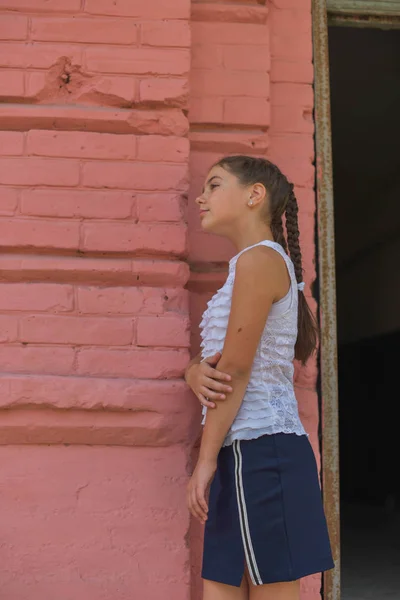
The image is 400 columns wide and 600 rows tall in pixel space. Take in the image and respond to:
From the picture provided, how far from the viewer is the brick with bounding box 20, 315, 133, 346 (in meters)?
2.35

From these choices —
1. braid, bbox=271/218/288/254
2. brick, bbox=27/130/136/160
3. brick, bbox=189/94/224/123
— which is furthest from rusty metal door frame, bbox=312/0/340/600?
brick, bbox=27/130/136/160

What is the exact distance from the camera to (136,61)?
2.54m

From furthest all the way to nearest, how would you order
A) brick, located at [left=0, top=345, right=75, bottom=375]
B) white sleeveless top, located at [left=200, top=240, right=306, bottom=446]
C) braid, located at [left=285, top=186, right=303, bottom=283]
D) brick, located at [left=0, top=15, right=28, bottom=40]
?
1. brick, located at [left=0, top=15, right=28, bottom=40]
2. brick, located at [left=0, top=345, right=75, bottom=375]
3. braid, located at [left=285, top=186, right=303, bottom=283]
4. white sleeveless top, located at [left=200, top=240, right=306, bottom=446]

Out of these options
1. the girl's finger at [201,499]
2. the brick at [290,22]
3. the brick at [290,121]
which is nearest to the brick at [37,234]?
the brick at [290,121]

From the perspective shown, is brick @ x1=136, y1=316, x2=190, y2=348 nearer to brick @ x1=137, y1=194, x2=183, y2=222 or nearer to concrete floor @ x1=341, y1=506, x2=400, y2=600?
brick @ x1=137, y1=194, x2=183, y2=222

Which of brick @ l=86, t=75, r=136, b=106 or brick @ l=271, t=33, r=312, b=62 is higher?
brick @ l=271, t=33, r=312, b=62

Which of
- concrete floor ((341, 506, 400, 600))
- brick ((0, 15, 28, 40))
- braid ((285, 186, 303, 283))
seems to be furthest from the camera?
concrete floor ((341, 506, 400, 600))

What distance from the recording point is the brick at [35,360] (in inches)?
91.6

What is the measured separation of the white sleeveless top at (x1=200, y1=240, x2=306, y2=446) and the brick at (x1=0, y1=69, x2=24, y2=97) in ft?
3.43

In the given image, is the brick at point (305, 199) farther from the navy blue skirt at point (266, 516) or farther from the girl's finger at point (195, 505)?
the girl's finger at point (195, 505)

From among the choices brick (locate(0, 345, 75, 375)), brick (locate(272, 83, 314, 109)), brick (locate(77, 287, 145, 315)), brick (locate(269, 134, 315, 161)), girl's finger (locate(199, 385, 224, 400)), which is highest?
brick (locate(272, 83, 314, 109))

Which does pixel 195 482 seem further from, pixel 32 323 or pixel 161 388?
pixel 32 323

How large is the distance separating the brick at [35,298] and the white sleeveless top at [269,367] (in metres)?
0.56

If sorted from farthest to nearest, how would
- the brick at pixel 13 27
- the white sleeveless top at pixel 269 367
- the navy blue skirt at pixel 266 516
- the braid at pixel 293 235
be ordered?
the brick at pixel 13 27
the braid at pixel 293 235
the white sleeveless top at pixel 269 367
the navy blue skirt at pixel 266 516
